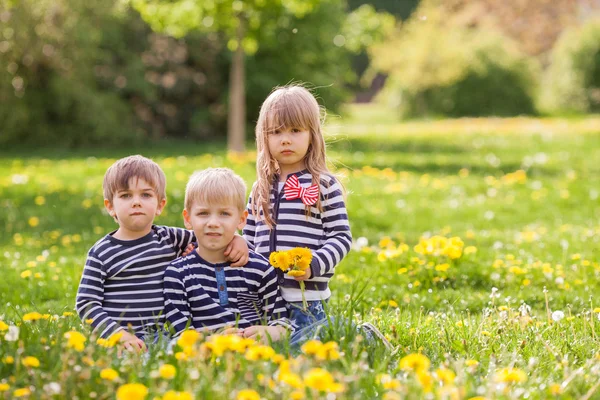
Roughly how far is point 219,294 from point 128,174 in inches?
25.8

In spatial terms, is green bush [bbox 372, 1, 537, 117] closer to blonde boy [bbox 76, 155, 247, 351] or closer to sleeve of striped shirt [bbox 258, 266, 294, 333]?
sleeve of striped shirt [bbox 258, 266, 294, 333]

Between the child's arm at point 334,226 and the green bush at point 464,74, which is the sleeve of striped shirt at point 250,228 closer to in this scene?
the child's arm at point 334,226

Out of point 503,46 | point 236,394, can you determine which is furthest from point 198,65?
point 236,394

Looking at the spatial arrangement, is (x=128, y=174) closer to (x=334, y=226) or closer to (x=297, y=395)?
(x=334, y=226)

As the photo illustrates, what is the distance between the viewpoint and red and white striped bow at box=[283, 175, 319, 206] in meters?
3.47

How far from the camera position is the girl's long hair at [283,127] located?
3.49 m

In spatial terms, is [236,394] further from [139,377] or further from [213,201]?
[213,201]

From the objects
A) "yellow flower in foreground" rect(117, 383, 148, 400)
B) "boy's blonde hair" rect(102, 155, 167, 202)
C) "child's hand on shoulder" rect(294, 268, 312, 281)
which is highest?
"boy's blonde hair" rect(102, 155, 167, 202)

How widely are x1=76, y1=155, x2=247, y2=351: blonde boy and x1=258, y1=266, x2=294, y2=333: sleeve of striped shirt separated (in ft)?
0.58

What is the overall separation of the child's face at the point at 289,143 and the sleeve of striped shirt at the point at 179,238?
560 millimetres

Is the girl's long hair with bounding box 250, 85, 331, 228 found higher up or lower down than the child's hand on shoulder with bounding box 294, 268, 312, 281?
higher up

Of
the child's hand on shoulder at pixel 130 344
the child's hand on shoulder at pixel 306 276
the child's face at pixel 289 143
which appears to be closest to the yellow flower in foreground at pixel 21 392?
the child's hand on shoulder at pixel 130 344

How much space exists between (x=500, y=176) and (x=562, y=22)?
31.4 m

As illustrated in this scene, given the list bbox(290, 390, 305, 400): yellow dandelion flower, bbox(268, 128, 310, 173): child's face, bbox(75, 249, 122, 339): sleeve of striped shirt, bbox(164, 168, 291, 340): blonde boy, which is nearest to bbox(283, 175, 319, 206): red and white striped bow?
bbox(268, 128, 310, 173): child's face
